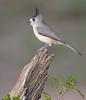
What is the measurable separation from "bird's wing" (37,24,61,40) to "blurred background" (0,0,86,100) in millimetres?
5111

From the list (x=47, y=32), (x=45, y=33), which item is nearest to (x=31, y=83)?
(x=47, y=32)

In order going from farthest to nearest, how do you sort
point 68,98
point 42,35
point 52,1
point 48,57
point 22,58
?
point 52,1, point 22,58, point 68,98, point 42,35, point 48,57

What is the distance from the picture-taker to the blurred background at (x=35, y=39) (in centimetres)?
1748

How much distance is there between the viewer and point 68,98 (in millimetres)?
15359

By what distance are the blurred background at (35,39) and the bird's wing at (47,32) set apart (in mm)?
5111

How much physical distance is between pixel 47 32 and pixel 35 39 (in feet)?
32.6

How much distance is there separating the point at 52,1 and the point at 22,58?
276 inches

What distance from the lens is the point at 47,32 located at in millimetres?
9344

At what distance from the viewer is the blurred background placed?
17484mm

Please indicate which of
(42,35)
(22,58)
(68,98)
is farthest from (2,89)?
(42,35)

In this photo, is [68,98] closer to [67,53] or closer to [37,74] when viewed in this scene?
[67,53]

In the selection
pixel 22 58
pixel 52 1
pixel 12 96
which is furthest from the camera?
pixel 52 1

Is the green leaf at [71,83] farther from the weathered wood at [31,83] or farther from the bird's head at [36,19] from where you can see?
the bird's head at [36,19]

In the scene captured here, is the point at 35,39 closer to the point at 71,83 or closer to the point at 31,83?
the point at 31,83
